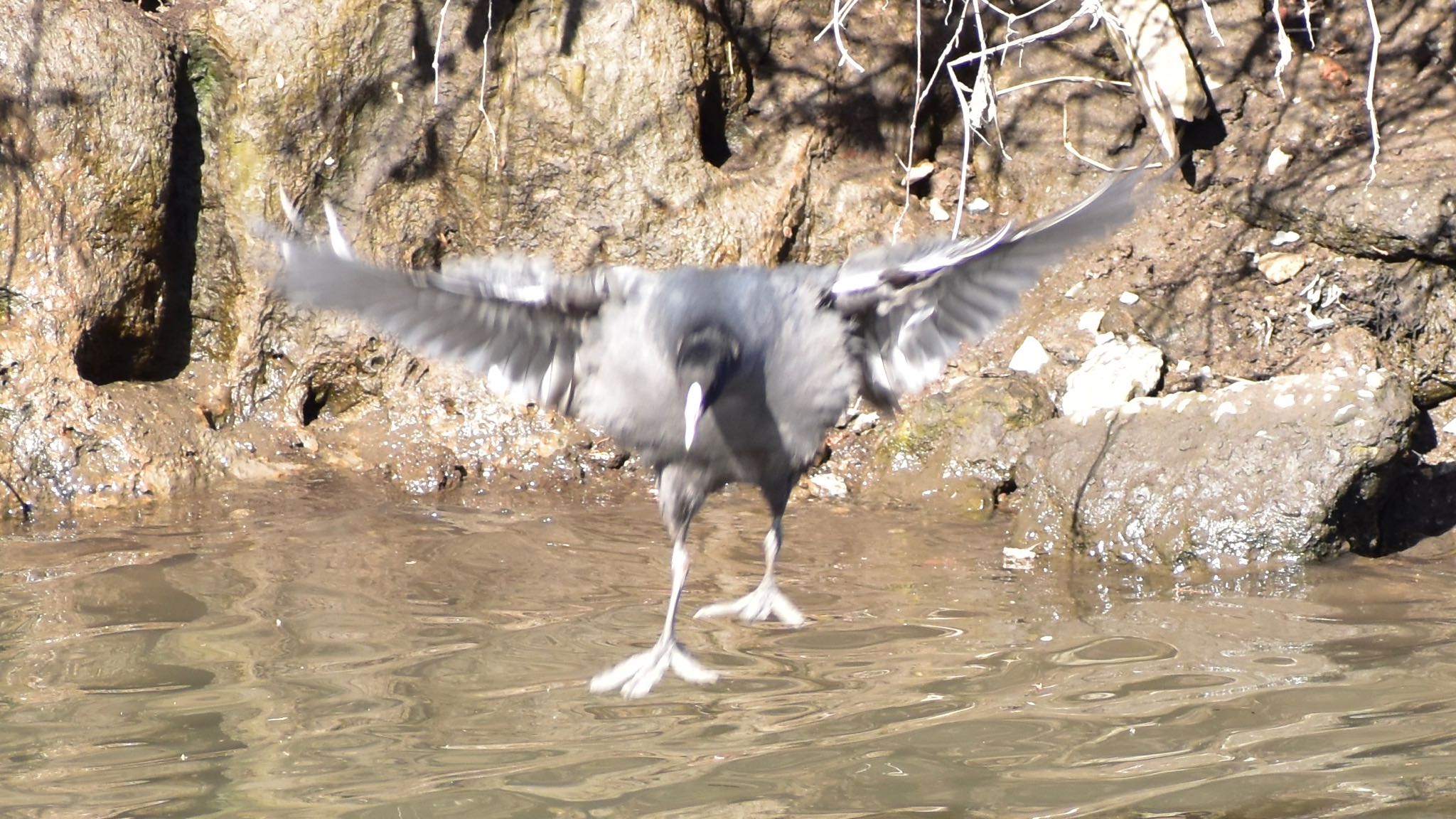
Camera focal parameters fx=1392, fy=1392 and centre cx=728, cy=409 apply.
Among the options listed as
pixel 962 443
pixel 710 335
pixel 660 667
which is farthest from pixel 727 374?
pixel 962 443

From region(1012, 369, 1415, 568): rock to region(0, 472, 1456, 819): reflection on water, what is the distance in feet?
0.51

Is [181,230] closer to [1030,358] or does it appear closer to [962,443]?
[962,443]

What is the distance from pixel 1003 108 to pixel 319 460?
3753 mm

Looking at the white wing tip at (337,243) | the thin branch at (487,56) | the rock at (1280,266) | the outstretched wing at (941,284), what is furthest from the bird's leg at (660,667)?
the rock at (1280,266)

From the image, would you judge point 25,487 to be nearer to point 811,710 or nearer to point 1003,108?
point 811,710

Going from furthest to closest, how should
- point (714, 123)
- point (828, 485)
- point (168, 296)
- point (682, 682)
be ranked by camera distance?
point (714, 123) < point (168, 296) < point (828, 485) < point (682, 682)

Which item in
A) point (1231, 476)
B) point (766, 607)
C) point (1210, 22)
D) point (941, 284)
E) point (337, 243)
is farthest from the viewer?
point (1231, 476)

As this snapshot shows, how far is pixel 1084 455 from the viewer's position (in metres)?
5.23

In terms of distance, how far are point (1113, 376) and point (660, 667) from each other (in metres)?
2.95

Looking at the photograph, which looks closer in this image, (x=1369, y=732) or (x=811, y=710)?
(x=1369, y=732)

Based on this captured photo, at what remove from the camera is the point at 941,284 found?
3.75 m

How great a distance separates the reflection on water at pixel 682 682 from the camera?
3.21m

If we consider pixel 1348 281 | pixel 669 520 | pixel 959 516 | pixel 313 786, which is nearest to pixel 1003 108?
pixel 1348 281

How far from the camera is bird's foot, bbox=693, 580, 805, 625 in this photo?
4.30 metres
